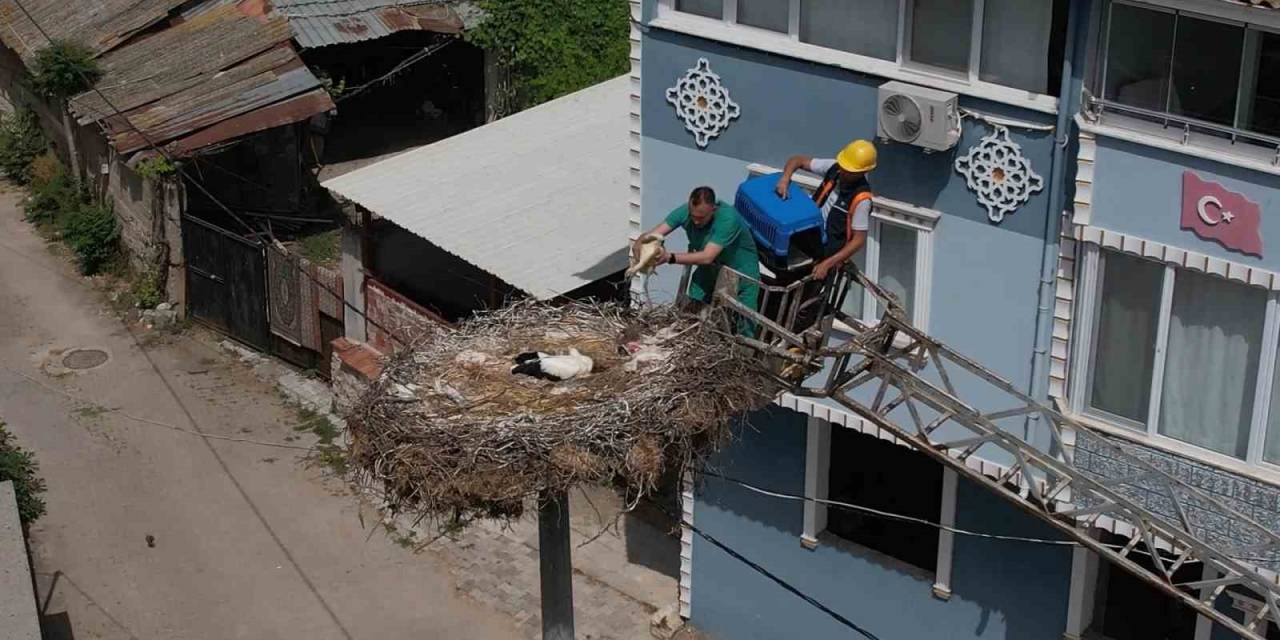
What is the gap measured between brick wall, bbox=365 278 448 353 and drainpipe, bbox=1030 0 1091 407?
823 centimetres

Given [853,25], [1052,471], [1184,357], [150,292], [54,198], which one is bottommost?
[150,292]

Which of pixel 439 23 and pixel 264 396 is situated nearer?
pixel 264 396

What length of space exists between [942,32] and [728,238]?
2.80 metres

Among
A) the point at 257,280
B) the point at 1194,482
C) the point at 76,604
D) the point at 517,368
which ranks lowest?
the point at 76,604

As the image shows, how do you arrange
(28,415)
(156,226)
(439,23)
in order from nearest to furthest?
(28,415)
(156,226)
(439,23)

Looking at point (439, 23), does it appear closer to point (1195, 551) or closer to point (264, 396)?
point (264, 396)

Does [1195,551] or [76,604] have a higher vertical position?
[1195,551]

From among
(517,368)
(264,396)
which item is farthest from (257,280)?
(517,368)

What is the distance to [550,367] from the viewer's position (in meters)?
12.2

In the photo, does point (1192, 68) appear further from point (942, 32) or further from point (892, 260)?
point (892, 260)

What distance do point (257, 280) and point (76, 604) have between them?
219 inches

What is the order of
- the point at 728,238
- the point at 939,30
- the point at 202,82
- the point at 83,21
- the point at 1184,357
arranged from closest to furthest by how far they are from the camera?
the point at 728,238, the point at 1184,357, the point at 939,30, the point at 202,82, the point at 83,21

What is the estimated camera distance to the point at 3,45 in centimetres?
2939

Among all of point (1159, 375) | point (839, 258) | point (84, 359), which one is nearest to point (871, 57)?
A: point (839, 258)
